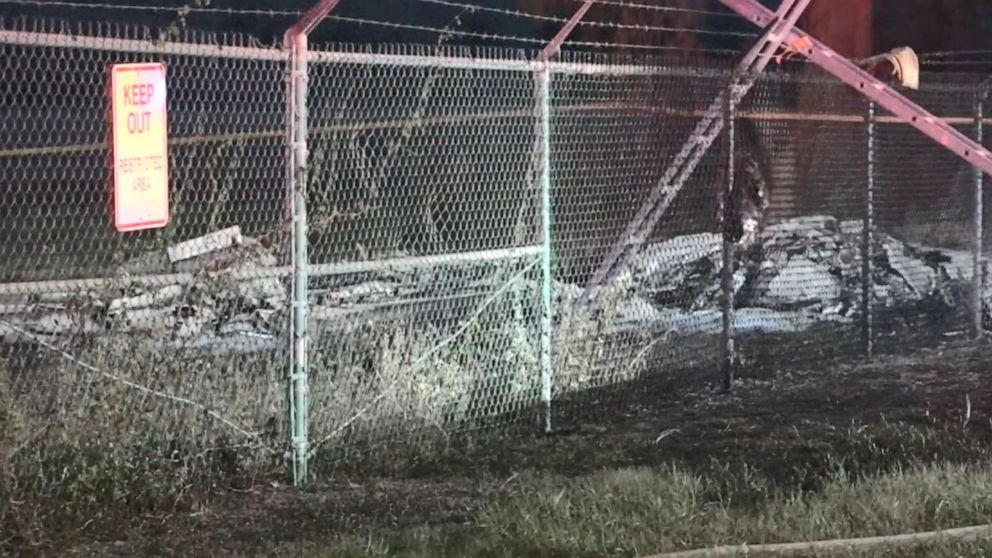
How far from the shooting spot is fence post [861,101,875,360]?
33.8 feet

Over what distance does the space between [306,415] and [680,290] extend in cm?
566

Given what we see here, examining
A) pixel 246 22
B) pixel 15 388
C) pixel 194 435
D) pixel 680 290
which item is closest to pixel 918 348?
pixel 680 290

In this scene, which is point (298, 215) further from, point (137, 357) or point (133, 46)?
point (133, 46)

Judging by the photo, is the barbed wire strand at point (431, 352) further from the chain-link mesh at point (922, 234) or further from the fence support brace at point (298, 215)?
the chain-link mesh at point (922, 234)

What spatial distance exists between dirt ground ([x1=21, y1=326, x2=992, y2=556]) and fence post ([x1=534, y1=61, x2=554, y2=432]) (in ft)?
1.07

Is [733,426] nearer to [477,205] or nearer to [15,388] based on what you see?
[477,205]

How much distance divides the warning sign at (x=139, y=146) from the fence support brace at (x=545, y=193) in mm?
2459

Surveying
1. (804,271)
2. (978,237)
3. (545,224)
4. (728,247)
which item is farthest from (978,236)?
(545,224)

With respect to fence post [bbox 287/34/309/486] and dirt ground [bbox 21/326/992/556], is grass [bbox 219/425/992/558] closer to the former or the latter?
dirt ground [bbox 21/326/992/556]

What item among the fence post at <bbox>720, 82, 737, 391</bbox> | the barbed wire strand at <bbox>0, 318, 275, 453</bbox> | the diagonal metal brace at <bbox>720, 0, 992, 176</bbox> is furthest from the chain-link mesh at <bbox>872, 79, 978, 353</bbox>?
the barbed wire strand at <bbox>0, 318, 275, 453</bbox>

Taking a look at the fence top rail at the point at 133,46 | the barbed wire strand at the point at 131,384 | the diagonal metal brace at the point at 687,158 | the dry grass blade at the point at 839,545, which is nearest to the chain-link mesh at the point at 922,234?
the diagonal metal brace at the point at 687,158

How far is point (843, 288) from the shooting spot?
11.8 m

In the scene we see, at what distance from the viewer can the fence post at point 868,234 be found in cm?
1030

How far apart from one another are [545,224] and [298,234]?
1897 millimetres
